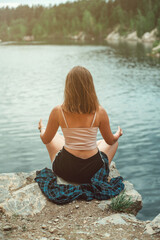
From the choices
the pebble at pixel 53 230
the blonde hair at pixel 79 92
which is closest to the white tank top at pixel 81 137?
the blonde hair at pixel 79 92

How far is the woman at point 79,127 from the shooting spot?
3709 mm

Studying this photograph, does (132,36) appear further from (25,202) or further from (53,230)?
(53,230)

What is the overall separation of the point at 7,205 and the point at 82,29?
469 ft

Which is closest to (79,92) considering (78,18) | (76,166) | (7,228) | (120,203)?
(76,166)

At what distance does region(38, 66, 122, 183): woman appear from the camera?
3.71 m

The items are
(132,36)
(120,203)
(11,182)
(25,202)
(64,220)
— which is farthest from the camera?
(132,36)

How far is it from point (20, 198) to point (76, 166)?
825 millimetres

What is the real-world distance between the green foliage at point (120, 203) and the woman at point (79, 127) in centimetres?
44

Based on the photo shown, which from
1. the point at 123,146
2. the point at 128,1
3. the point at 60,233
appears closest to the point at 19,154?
the point at 123,146

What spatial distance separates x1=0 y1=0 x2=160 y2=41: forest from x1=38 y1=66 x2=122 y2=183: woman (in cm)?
9009

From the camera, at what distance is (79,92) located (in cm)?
372

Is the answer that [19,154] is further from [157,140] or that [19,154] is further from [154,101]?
[154,101]

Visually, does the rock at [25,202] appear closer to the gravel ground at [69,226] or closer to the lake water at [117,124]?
the gravel ground at [69,226]

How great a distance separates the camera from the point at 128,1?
126312 mm
